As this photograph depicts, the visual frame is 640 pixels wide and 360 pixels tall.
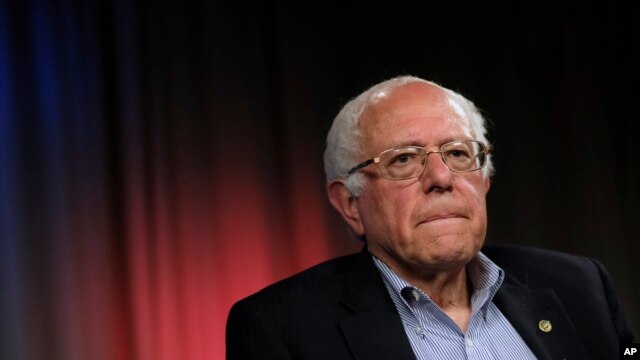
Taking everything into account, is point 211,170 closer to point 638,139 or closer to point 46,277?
point 46,277

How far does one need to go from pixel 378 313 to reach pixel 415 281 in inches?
5.4

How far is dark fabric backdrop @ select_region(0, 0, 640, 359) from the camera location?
2502 mm

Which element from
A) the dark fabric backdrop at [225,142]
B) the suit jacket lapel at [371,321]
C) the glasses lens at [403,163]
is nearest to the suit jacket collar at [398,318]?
the suit jacket lapel at [371,321]

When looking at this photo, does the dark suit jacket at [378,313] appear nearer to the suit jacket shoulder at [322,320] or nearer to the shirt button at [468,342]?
the suit jacket shoulder at [322,320]

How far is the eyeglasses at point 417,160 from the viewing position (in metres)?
1.77

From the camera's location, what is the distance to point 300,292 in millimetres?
1845

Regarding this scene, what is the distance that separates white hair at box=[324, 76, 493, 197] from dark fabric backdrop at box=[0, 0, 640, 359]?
3.09 ft

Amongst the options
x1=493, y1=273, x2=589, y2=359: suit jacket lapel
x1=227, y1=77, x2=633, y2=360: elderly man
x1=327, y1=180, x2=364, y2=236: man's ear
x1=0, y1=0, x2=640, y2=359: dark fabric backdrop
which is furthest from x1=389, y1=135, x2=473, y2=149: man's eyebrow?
x1=0, y1=0, x2=640, y2=359: dark fabric backdrop

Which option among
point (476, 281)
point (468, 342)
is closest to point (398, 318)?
point (468, 342)

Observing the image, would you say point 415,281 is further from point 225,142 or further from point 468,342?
point 225,142

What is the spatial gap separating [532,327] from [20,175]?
63.8 inches

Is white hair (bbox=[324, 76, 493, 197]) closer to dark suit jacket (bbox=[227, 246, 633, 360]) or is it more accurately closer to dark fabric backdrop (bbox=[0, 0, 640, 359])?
dark suit jacket (bbox=[227, 246, 633, 360])

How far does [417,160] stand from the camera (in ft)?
5.82

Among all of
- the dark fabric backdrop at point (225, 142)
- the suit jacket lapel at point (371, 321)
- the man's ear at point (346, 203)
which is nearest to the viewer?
the suit jacket lapel at point (371, 321)
